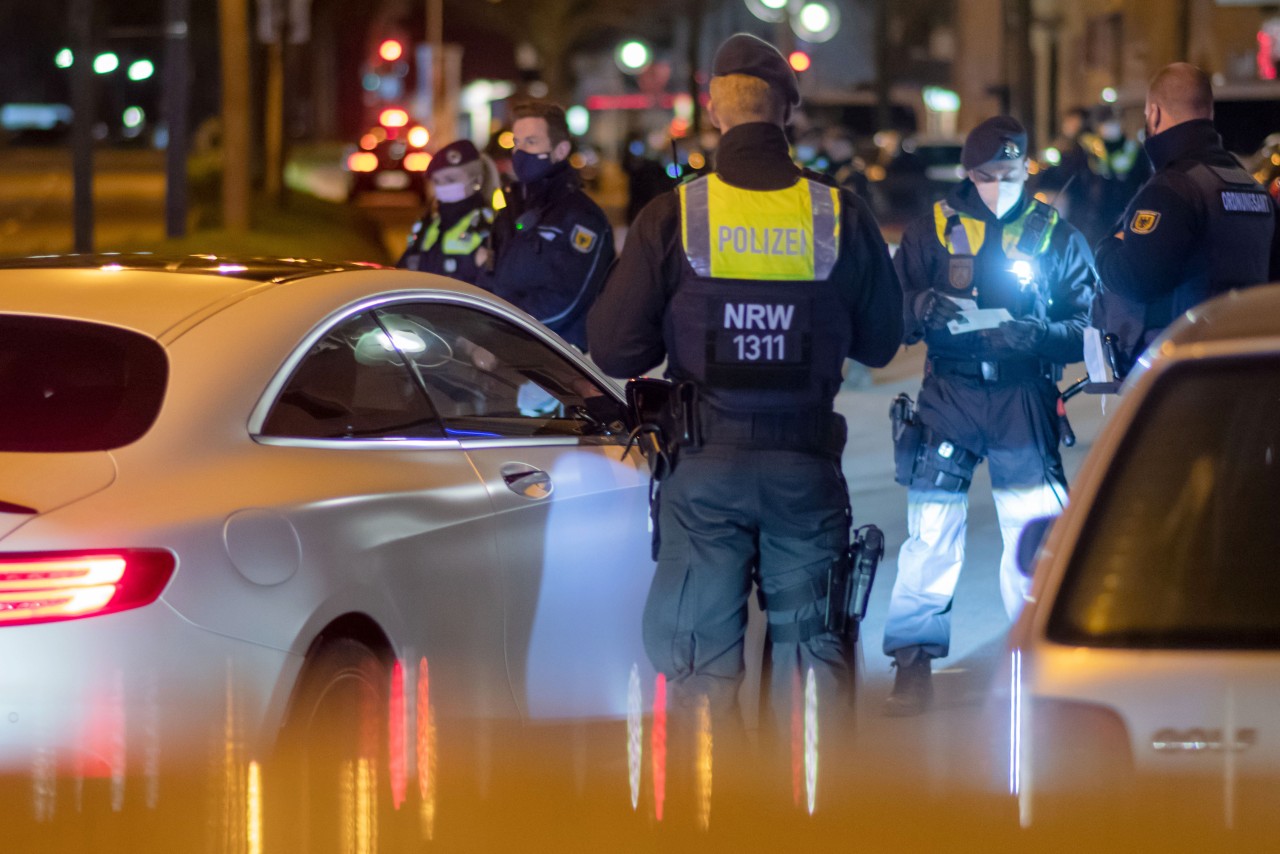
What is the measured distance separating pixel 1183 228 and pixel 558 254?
266 cm

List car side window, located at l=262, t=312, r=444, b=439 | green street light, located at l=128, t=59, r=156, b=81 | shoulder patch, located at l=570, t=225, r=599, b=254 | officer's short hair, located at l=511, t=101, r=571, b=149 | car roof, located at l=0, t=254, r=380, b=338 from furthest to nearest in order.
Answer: green street light, located at l=128, t=59, r=156, b=81 < officer's short hair, located at l=511, t=101, r=571, b=149 < shoulder patch, located at l=570, t=225, r=599, b=254 < car side window, located at l=262, t=312, r=444, b=439 < car roof, located at l=0, t=254, r=380, b=338

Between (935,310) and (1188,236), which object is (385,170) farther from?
(1188,236)

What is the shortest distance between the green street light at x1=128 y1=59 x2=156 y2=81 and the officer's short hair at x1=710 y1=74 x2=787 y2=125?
13743 millimetres

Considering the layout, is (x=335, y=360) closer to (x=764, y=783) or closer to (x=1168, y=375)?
(x=764, y=783)

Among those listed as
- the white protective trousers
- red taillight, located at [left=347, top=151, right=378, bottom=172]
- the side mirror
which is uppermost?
red taillight, located at [left=347, top=151, right=378, bottom=172]

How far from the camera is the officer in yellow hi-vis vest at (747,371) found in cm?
445

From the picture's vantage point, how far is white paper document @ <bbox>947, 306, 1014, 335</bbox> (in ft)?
19.2

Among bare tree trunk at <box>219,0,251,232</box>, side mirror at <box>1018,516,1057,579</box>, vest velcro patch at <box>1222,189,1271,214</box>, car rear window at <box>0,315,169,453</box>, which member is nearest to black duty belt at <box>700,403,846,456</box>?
side mirror at <box>1018,516,1057,579</box>

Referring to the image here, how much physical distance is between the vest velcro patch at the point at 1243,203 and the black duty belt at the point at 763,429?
191cm

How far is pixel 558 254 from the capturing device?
24.9ft

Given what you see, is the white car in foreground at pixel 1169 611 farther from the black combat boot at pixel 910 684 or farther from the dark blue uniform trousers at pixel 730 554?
the black combat boot at pixel 910 684

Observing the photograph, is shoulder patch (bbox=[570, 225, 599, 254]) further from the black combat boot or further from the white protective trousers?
the black combat boot

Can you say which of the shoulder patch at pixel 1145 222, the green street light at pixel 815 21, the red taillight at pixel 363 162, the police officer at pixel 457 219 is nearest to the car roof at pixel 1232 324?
the shoulder patch at pixel 1145 222

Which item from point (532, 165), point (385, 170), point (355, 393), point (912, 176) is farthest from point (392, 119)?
point (355, 393)
